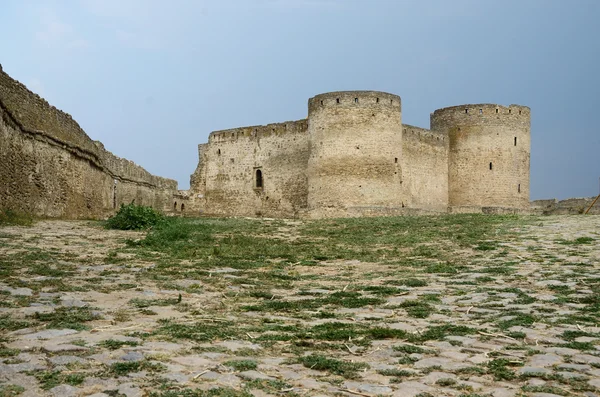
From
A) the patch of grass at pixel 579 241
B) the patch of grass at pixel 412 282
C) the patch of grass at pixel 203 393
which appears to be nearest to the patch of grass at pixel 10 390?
the patch of grass at pixel 203 393

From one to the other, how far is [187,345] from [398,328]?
203cm

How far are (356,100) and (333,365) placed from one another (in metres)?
26.8

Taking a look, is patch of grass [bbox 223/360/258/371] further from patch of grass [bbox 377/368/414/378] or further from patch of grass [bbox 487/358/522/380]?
patch of grass [bbox 487/358/522/380]

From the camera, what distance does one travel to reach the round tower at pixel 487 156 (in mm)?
37406

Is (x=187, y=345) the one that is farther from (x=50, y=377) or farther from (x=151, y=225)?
(x=151, y=225)

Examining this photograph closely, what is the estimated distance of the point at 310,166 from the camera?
104 feet

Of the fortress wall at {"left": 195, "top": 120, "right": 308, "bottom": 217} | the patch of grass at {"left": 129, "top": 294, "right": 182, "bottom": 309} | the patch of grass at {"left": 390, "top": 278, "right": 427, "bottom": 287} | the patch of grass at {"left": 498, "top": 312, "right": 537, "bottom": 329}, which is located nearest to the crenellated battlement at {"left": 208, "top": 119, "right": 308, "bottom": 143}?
the fortress wall at {"left": 195, "top": 120, "right": 308, "bottom": 217}

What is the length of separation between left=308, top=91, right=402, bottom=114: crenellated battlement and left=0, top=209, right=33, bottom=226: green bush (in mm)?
19293

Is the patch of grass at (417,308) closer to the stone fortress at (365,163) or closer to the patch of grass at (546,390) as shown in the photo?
the patch of grass at (546,390)

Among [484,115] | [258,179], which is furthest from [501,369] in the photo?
[484,115]

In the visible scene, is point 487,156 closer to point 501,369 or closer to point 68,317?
point 501,369

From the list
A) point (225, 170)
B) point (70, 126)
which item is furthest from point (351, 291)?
point (225, 170)

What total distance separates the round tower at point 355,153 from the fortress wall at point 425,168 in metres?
3.31

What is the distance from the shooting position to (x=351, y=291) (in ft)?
26.2
